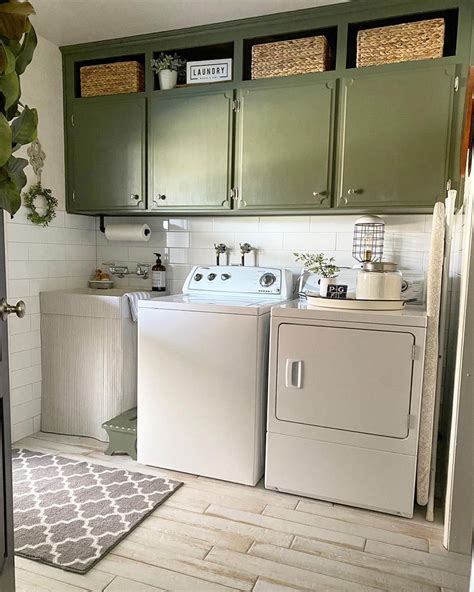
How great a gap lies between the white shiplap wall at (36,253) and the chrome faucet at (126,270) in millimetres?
279

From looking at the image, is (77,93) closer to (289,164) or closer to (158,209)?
(158,209)

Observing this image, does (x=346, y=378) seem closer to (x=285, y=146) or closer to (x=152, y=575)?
(x=152, y=575)

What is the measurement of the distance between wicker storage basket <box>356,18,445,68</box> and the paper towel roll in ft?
5.50

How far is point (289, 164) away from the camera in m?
2.66

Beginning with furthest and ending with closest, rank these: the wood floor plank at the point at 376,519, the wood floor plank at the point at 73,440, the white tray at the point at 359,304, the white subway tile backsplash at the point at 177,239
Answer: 1. the white subway tile backsplash at the point at 177,239
2. the wood floor plank at the point at 73,440
3. the white tray at the point at 359,304
4. the wood floor plank at the point at 376,519

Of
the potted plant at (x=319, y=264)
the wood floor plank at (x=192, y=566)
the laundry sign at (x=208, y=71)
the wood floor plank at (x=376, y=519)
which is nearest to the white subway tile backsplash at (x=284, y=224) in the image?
the potted plant at (x=319, y=264)

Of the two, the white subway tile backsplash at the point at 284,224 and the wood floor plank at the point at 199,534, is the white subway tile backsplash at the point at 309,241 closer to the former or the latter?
the white subway tile backsplash at the point at 284,224

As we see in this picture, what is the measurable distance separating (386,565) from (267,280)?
1.57m

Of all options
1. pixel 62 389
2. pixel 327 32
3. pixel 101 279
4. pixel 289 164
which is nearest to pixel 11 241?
pixel 101 279

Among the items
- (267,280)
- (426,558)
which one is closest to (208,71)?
(267,280)

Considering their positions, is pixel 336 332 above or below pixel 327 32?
below

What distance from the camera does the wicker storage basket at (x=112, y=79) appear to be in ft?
9.75

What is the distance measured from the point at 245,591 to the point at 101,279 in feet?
7.63

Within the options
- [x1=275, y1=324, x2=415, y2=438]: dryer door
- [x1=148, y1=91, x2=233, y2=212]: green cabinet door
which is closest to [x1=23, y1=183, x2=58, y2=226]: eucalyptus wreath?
[x1=148, y1=91, x2=233, y2=212]: green cabinet door
